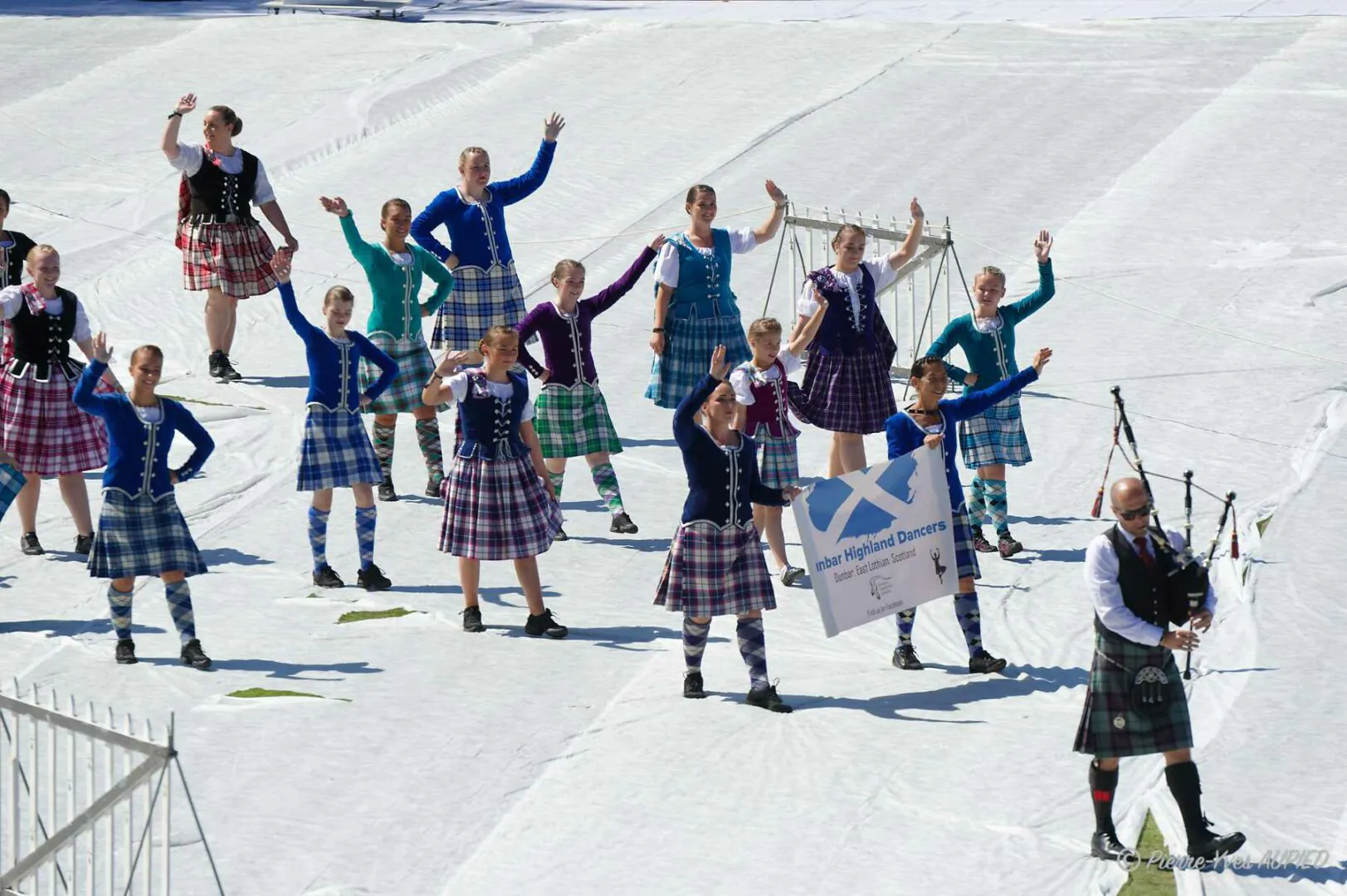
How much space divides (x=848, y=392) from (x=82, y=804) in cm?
485

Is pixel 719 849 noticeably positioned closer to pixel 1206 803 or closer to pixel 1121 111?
pixel 1206 803

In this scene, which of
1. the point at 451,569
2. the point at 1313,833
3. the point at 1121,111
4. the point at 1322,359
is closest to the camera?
the point at 1313,833

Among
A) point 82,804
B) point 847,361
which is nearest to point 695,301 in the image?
point 847,361

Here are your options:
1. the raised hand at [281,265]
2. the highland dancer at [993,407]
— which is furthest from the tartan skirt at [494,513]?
the highland dancer at [993,407]

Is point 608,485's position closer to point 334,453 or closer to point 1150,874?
point 334,453

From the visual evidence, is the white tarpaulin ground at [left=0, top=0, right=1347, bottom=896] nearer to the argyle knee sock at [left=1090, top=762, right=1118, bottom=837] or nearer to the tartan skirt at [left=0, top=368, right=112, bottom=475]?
the argyle knee sock at [left=1090, top=762, right=1118, bottom=837]

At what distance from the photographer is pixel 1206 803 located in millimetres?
8594

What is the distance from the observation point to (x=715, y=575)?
958 centimetres

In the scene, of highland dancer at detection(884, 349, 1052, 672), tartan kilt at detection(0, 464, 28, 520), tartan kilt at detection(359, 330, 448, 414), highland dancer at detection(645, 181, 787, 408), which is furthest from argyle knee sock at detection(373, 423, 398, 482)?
highland dancer at detection(884, 349, 1052, 672)

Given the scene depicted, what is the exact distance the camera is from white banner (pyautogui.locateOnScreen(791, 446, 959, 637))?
10055 millimetres

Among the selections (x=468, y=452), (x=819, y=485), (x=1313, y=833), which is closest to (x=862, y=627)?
(x=819, y=485)

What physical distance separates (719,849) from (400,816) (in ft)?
4.25

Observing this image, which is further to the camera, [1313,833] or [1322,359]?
[1322,359]

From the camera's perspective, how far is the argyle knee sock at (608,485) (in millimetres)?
12156
